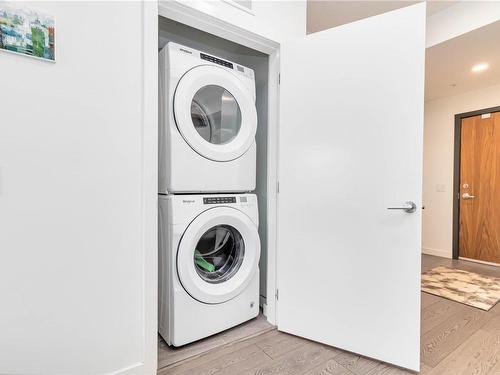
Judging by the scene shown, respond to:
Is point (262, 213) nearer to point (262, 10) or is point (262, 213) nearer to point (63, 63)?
point (262, 10)

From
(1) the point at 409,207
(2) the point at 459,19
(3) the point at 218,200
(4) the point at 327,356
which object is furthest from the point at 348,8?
(4) the point at 327,356

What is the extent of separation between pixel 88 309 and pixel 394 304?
1.44 m

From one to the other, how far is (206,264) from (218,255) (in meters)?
0.12

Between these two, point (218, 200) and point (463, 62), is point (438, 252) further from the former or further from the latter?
point (218, 200)

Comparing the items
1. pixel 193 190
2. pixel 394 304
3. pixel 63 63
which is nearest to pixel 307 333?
pixel 394 304

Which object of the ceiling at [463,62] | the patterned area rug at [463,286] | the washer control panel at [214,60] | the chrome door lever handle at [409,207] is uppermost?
the ceiling at [463,62]

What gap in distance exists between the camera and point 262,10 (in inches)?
64.1

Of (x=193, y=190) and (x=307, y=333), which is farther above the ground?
(x=193, y=190)

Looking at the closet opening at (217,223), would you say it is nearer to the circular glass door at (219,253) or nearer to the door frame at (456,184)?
the circular glass door at (219,253)

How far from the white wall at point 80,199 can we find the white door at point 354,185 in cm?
81

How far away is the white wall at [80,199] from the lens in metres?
1.01

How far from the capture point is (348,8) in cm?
223

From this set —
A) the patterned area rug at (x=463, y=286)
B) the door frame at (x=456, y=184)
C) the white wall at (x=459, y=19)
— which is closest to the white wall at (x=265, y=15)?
the white wall at (x=459, y=19)

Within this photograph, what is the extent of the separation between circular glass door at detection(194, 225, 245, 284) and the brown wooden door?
3350 mm
